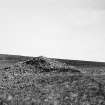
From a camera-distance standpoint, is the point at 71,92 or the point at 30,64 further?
the point at 30,64

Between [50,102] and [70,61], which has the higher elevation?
[70,61]

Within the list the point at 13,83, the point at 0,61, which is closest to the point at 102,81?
the point at 13,83

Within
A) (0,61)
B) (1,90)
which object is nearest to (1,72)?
(1,90)

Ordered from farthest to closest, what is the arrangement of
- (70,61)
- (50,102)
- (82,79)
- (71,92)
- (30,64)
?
(70,61), (30,64), (82,79), (71,92), (50,102)

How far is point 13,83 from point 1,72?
0.62m

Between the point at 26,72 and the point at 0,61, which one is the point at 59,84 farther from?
the point at 0,61

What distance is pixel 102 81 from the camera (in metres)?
3.50

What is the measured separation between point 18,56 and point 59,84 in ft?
7.45


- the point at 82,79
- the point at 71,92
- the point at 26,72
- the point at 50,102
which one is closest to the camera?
the point at 50,102

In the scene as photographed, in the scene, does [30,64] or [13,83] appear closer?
[13,83]

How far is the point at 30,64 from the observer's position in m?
4.38

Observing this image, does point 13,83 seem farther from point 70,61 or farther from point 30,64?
point 70,61

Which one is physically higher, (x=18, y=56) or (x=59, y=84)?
(x=18, y=56)

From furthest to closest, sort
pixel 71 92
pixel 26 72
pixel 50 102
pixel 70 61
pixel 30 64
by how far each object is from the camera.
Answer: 1. pixel 70 61
2. pixel 30 64
3. pixel 26 72
4. pixel 71 92
5. pixel 50 102
